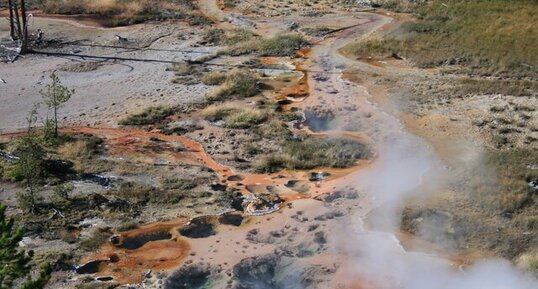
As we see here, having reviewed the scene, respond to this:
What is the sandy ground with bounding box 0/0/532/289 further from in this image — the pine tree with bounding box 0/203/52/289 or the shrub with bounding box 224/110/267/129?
the pine tree with bounding box 0/203/52/289

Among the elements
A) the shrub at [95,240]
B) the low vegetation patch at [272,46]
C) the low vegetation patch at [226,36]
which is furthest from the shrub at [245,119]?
the low vegetation patch at [226,36]

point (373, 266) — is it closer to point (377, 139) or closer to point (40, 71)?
point (377, 139)

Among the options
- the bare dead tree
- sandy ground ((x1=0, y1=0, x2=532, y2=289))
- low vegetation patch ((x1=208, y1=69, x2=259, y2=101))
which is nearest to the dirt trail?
sandy ground ((x1=0, y1=0, x2=532, y2=289))

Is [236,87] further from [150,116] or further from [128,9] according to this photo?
[128,9]

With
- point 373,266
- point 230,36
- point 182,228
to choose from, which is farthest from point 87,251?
point 230,36

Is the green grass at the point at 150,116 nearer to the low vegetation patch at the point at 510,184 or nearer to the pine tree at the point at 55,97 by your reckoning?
the pine tree at the point at 55,97
